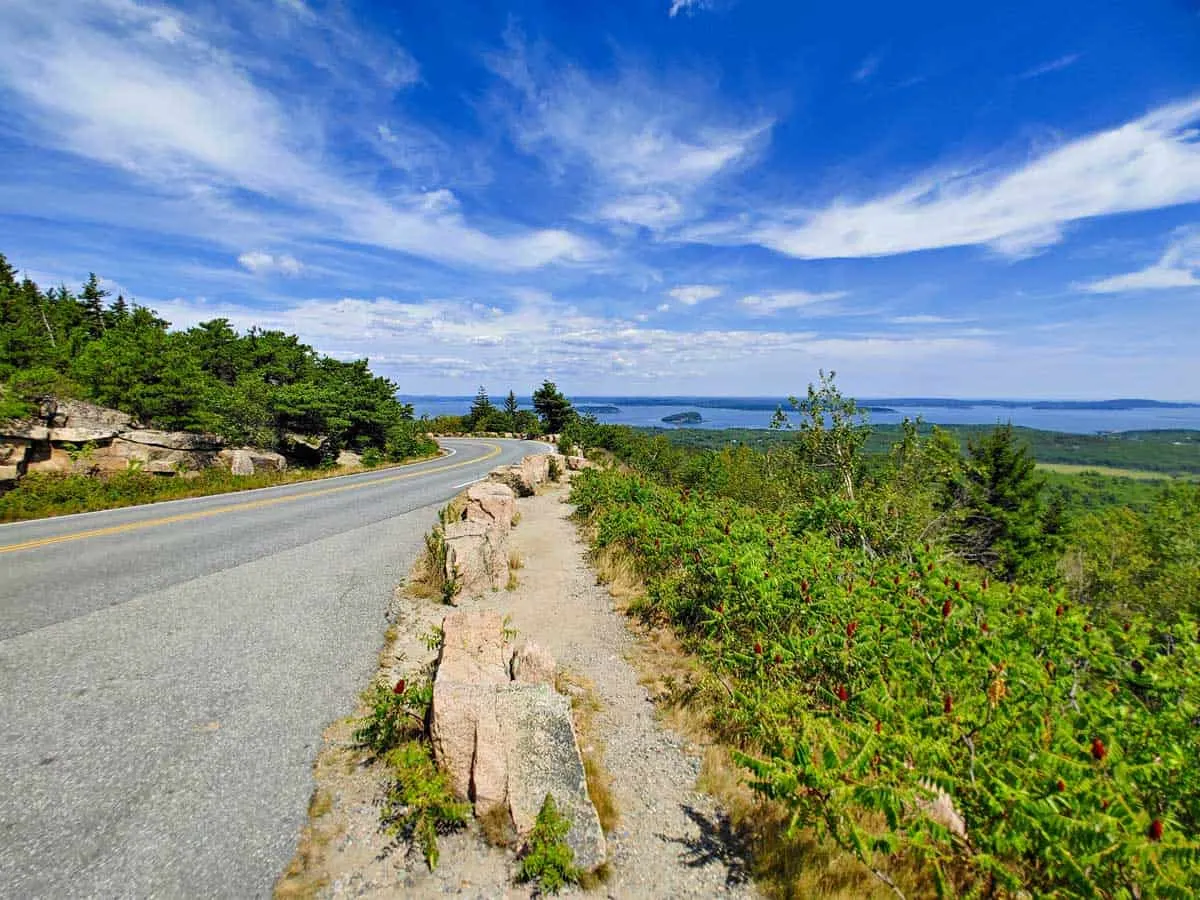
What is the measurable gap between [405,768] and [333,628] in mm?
3102

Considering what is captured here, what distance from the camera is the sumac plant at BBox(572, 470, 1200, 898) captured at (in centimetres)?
204

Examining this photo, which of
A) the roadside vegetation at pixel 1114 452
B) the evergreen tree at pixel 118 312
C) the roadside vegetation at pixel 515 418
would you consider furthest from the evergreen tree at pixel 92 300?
the roadside vegetation at pixel 1114 452

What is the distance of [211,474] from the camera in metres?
16.3

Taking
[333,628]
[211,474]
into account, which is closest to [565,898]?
[333,628]

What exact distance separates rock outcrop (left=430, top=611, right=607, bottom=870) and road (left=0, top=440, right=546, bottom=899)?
1024mm

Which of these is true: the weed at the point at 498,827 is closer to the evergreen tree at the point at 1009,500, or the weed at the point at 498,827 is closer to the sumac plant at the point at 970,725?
the sumac plant at the point at 970,725

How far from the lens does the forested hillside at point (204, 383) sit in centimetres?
1852

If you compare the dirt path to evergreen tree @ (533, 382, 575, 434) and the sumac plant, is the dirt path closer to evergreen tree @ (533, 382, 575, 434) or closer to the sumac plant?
the sumac plant

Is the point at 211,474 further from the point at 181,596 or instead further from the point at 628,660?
the point at 628,660

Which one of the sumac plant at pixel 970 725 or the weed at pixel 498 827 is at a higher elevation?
the sumac plant at pixel 970 725

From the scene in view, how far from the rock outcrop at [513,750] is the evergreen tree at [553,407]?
46.3 meters

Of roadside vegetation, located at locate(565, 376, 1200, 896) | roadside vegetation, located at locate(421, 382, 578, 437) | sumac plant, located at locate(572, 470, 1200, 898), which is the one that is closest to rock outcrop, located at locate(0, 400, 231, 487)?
roadside vegetation, located at locate(565, 376, 1200, 896)

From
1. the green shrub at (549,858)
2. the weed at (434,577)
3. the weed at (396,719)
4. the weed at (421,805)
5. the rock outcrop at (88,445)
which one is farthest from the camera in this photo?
the rock outcrop at (88,445)

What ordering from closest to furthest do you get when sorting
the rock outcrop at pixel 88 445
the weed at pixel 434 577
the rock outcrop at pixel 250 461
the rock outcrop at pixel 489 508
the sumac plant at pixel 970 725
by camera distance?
the sumac plant at pixel 970 725, the weed at pixel 434 577, the rock outcrop at pixel 489 508, the rock outcrop at pixel 88 445, the rock outcrop at pixel 250 461
